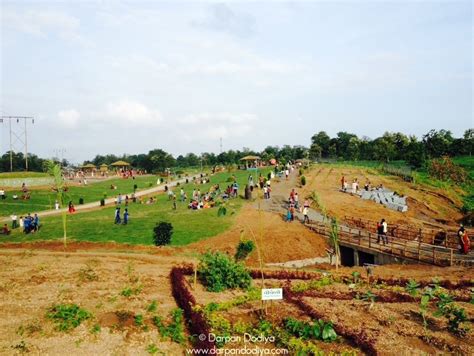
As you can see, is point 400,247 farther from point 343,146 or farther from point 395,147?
point 343,146

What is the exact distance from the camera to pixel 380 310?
41.9 feet

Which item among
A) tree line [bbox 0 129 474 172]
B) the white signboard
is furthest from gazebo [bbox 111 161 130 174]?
the white signboard

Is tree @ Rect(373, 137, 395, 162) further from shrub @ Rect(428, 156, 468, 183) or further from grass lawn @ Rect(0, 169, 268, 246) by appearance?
grass lawn @ Rect(0, 169, 268, 246)

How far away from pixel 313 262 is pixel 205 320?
13.2m

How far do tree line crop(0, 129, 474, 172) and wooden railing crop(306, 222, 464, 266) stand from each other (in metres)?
42.7

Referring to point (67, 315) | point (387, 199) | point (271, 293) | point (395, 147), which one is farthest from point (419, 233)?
point (395, 147)

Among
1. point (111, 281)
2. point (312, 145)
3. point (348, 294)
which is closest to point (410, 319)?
point (348, 294)

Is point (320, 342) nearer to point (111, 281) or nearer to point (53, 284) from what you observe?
point (111, 281)

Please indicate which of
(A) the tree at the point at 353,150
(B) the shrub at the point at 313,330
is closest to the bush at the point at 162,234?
(B) the shrub at the point at 313,330

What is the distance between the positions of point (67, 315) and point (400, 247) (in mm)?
18304

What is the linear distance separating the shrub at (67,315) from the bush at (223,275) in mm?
4676

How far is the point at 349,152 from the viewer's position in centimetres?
10100

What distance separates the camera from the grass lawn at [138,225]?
25.4 meters

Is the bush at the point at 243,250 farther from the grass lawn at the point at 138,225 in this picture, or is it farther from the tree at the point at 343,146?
the tree at the point at 343,146
